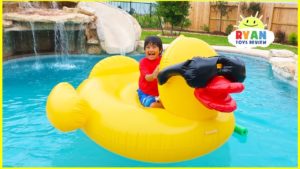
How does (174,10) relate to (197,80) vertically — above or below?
above

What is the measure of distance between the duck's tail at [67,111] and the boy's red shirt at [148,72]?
0.57 metres

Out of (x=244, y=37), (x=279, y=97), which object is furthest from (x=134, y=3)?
(x=279, y=97)

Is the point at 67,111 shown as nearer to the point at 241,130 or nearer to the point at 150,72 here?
the point at 150,72

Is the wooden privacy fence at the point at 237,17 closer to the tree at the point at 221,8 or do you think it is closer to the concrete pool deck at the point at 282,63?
the tree at the point at 221,8

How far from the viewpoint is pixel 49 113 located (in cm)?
269

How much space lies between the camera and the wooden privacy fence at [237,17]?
36.1 ft

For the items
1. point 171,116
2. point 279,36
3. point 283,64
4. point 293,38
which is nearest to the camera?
point 171,116

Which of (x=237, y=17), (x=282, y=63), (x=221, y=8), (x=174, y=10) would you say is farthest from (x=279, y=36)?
(x=282, y=63)

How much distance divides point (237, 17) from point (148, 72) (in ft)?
35.4

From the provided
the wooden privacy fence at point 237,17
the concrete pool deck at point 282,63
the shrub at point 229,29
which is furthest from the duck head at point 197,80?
the shrub at point 229,29

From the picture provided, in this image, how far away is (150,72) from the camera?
2.82 metres

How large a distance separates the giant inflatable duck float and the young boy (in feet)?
0.50

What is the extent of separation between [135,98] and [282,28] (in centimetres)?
976

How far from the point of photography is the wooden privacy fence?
36.1ft
